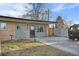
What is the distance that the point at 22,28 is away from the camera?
7531 millimetres

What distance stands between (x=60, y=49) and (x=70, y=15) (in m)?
0.78

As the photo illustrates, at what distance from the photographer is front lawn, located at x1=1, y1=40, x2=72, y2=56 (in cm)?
742

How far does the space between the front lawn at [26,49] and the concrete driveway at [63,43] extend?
0.10 meters

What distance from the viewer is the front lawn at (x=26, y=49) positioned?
292 inches

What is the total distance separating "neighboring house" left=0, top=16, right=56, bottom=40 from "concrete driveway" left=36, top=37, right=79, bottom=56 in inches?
4.8

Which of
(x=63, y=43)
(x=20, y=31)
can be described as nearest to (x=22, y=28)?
(x=20, y=31)

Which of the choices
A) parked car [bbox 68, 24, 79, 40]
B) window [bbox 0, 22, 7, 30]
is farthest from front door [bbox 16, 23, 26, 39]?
parked car [bbox 68, 24, 79, 40]

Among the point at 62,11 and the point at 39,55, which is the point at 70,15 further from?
the point at 39,55

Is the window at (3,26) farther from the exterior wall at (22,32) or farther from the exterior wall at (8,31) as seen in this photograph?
the exterior wall at (22,32)

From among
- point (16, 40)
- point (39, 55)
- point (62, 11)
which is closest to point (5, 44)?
point (16, 40)

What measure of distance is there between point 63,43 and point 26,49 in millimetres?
831

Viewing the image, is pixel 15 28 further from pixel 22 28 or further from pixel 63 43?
pixel 63 43

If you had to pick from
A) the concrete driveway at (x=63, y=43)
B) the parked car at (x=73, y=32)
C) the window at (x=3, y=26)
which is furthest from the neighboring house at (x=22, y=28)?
the parked car at (x=73, y=32)

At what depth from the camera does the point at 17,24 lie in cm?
748
